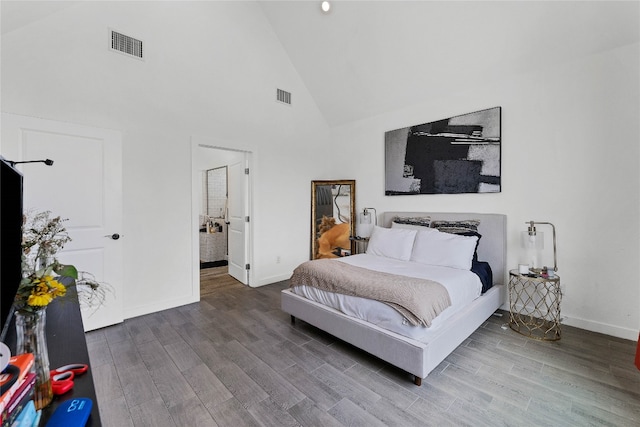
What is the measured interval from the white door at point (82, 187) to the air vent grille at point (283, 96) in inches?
90.7

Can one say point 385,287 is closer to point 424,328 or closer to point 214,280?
point 424,328

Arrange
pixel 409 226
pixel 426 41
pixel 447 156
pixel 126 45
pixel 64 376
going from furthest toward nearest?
pixel 409 226
pixel 447 156
pixel 426 41
pixel 126 45
pixel 64 376

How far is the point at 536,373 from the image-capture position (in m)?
2.13

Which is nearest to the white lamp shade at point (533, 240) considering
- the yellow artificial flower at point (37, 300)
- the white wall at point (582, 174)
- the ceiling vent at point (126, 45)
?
the white wall at point (582, 174)

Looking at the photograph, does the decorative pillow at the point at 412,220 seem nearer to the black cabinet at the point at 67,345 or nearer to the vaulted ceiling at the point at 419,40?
the vaulted ceiling at the point at 419,40

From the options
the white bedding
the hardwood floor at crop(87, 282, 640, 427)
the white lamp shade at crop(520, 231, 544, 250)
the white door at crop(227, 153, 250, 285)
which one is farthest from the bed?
the white door at crop(227, 153, 250, 285)

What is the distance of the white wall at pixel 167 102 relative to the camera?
2.66 m

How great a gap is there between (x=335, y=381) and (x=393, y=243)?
6.10 feet

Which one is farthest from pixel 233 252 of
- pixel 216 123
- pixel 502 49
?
pixel 502 49

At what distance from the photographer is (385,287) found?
2.21 meters

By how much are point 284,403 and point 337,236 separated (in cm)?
318

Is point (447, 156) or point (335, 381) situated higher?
point (447, 156)

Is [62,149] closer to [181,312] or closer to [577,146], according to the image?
[181,312]

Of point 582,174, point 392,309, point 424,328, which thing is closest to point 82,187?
point 392,309
